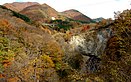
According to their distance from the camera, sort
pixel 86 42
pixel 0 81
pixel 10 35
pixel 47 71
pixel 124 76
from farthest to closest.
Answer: pixel 10 35
pixel 86 42
pixel 47 71
pixel 0 81
pixel 124 76

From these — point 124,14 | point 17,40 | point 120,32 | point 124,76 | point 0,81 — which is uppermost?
point 124,14

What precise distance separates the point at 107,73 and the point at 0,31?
46932 mm

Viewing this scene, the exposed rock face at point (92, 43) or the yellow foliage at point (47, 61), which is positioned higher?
the exposed rock face at point (92, 43)

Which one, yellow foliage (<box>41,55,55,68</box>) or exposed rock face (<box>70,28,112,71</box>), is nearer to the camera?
exposed rock face (<box>70,28,112,71</box>)

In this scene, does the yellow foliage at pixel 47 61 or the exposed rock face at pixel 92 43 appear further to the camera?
the yellow foliage at pixel 47 61

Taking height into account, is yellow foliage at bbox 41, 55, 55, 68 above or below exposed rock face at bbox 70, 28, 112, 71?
below

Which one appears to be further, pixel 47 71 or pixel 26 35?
pixel 26 35

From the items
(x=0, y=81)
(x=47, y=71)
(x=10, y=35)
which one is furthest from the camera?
(x=10, y=35)

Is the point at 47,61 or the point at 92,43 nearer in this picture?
the point at 92,43

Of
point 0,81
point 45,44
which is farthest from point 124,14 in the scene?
point 45,44

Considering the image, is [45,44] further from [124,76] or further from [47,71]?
[124,76]

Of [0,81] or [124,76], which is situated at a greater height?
[124,76]

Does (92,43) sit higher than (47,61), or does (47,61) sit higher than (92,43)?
(92,43)

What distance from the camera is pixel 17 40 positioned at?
52469mm
